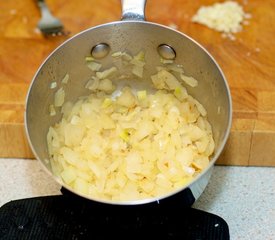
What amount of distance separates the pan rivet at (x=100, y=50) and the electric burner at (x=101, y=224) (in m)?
0.23

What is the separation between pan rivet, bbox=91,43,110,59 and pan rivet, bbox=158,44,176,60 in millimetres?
82

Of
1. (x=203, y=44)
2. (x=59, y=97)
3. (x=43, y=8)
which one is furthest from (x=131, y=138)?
(x=43, y=8)

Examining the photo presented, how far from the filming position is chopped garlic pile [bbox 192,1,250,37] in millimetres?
1111

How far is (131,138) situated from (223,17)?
1.12 ft

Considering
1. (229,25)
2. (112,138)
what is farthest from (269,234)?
(229,25)

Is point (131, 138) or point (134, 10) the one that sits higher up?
point (134, 10)

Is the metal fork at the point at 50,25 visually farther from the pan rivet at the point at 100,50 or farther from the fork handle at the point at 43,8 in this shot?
the pan rivet at the point at 100,50

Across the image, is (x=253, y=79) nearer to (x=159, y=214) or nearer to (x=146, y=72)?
(x=146, y=72)

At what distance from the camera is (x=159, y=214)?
2.79 feet

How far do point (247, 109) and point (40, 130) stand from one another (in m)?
0.33

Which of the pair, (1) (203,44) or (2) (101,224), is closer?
(2) (101,224)

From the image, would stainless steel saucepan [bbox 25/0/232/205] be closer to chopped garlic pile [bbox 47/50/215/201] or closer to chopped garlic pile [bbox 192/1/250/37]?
chopped garlic pile [bbox 47/50/215/201]

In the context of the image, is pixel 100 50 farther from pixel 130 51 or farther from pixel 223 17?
pixel 223 17

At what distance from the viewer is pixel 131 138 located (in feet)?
3.04
